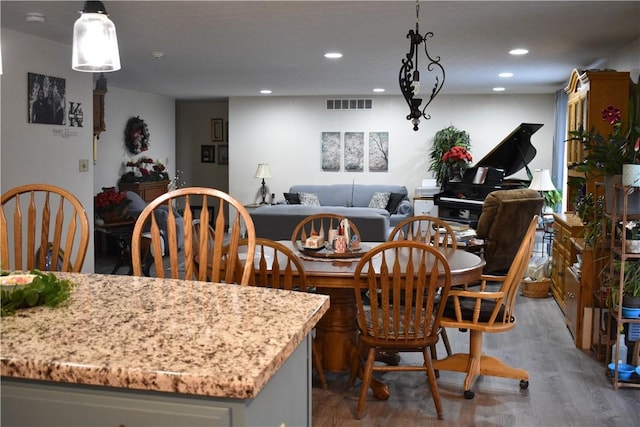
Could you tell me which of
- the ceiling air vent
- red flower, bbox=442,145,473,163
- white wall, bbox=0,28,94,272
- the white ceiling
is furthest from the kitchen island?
the ceiling air vent

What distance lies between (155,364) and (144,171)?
910 centimetres

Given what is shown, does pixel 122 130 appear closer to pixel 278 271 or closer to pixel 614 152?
pixel 278 271

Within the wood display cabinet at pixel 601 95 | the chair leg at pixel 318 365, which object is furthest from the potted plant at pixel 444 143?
the chair leg at pixel 318 365

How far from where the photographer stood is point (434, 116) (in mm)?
10547

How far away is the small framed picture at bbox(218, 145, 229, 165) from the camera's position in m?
12.1

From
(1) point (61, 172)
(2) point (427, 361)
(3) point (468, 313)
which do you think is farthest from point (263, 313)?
(1) point (61, 172)

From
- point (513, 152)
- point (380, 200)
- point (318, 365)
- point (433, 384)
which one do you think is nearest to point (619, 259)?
point (433, 384)

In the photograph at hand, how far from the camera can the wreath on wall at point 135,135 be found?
9.95 m

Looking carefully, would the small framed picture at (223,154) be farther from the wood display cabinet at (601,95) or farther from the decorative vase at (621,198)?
the decorative vase at (621,198)

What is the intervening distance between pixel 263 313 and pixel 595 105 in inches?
172

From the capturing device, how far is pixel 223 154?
39.8ft

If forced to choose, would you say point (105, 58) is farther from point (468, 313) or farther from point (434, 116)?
point (434, 116)

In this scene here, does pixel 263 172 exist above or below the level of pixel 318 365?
above

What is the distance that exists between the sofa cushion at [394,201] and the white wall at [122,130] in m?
4.05
